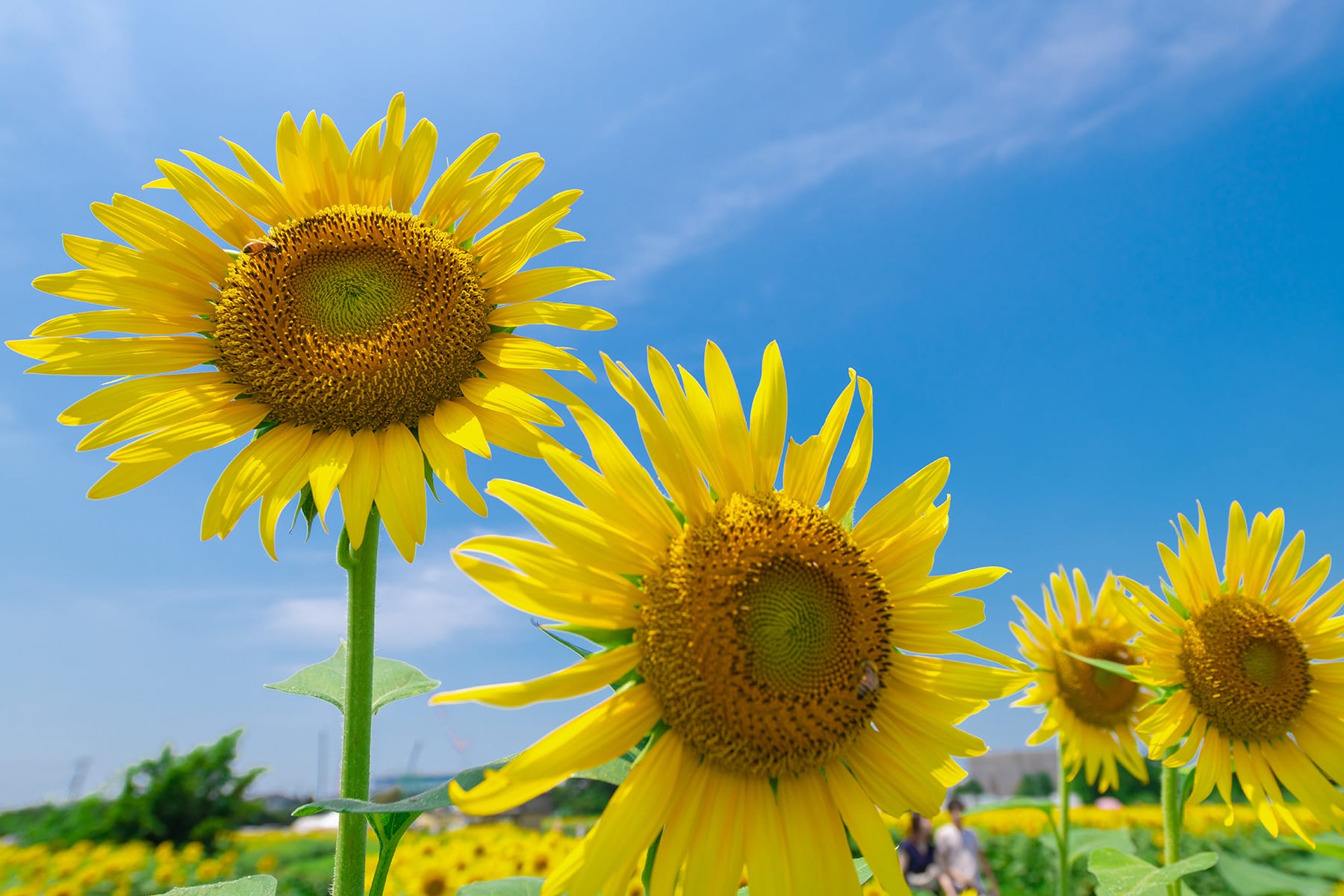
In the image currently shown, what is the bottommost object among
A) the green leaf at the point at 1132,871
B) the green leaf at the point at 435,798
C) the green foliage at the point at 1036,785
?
the green foliage at the point at 1036,785

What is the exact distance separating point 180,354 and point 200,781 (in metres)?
10.7

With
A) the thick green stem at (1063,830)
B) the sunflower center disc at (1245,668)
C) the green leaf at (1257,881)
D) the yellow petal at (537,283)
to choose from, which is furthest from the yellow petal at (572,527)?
the green leaf at (1257,881)

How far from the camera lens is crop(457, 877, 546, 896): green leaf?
9.12 ft

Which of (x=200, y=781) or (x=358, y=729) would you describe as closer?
(x=358, y=729)

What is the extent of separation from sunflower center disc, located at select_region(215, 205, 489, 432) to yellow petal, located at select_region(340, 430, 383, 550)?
0.09 meters

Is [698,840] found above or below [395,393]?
below

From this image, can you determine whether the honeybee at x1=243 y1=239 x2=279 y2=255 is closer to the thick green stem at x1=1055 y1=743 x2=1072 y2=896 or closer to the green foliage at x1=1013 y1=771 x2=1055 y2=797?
the thick green stem at x1=1055 y1=743 x2=1072 y2=896

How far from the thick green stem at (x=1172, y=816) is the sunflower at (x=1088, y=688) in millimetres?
1329

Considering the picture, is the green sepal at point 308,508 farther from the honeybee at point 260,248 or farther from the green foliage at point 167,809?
the green foliage at point 167,809

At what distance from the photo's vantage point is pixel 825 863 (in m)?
2.39

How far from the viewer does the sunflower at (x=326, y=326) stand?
2682 millimetres

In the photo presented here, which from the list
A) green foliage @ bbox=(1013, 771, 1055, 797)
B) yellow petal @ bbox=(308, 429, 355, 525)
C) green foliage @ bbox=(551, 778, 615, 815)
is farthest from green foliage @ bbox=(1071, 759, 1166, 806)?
yellow petal @ bbox=(308, 429, 355, 525)

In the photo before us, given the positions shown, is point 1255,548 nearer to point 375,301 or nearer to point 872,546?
point 872,546

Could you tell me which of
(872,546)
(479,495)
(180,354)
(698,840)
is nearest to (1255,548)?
(872,546)
